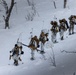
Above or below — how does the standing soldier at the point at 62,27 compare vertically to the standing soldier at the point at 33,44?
above

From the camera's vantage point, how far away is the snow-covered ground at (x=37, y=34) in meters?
11.3

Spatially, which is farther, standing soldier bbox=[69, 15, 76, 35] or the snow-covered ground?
standing soldier bbox=[69, 15, 76, 35]

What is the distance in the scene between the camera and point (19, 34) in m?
18.1

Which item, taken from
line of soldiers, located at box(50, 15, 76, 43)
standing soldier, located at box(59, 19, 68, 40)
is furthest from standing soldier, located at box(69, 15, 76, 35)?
standing soldier, located at box(59, 19, 68, 40)

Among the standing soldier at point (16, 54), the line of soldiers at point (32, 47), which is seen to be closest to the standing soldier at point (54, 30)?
the line of soldiers at point (32, 47)

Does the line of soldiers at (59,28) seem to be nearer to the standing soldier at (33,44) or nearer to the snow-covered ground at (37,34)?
the snow-covered ground at (37,34)

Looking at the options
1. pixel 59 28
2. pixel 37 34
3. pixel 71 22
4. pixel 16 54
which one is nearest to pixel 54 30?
pixel 59 28

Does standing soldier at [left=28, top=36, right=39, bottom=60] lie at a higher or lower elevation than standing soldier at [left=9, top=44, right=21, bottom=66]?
higher

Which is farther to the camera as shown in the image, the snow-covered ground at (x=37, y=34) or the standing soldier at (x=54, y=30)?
the standing soldier at (x=54, y=30)

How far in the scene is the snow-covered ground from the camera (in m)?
11.3

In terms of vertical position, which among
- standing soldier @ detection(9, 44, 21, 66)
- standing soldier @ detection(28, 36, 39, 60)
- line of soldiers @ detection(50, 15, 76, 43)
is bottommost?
standing soldier @ detection(9, 44, 21, 66)

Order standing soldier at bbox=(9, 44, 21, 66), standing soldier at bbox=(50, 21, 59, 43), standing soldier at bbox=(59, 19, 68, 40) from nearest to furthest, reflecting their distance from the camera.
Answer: standing soldier at bbox=(9, 44, 21, 66) < standing soldier at bbox=(50, 21, 59, 43) < standing soldier at bbox=(59, 19, 68, 40)

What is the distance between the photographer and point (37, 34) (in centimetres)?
1750

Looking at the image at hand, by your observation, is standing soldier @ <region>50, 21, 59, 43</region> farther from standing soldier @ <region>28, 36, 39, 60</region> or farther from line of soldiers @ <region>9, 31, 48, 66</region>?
standing soldier @ <region>28, 36, 39, 60</region>
